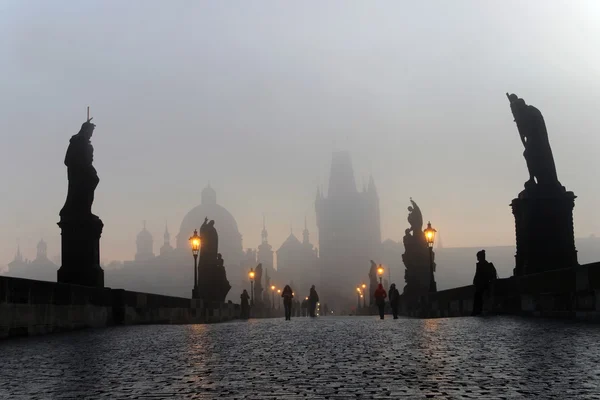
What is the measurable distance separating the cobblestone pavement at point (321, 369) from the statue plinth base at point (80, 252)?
984cm

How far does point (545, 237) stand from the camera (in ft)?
60.5

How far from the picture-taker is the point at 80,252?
20172 millimetres

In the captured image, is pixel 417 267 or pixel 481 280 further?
pixel 417 267

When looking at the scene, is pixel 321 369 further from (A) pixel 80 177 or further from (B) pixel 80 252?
(A) pixel 80 177

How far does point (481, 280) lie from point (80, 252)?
11.5 m

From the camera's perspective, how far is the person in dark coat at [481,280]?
18719 mm

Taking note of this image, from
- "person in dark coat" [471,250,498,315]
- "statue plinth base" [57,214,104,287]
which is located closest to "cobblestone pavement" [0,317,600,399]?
"person in dark coat" [471,250,498,315]

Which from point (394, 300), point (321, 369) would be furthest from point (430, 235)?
point (321, 369)

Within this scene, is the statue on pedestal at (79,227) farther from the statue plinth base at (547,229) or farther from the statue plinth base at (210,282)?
the statue plinth base at (210,282)

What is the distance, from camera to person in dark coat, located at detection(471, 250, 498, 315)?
18.7 meters

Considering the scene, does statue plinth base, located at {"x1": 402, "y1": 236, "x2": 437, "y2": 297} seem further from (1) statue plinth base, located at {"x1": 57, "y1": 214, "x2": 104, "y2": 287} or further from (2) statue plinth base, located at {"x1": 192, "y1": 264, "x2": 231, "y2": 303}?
(1) statue plinth base, located at {"x1": 57, "y1": 214, "x2": 104, "y2": 287}

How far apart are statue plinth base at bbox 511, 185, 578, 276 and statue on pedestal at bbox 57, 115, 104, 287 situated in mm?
12319

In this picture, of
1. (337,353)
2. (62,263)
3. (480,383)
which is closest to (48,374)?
(337,353)

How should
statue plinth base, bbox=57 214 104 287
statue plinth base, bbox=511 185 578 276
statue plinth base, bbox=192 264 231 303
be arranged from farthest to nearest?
statue plinth base, bbox=192 264 231 303 < statue plinth base, bbox=57 214 104 287 < statue plinth base, bbox=511 185 578 276
